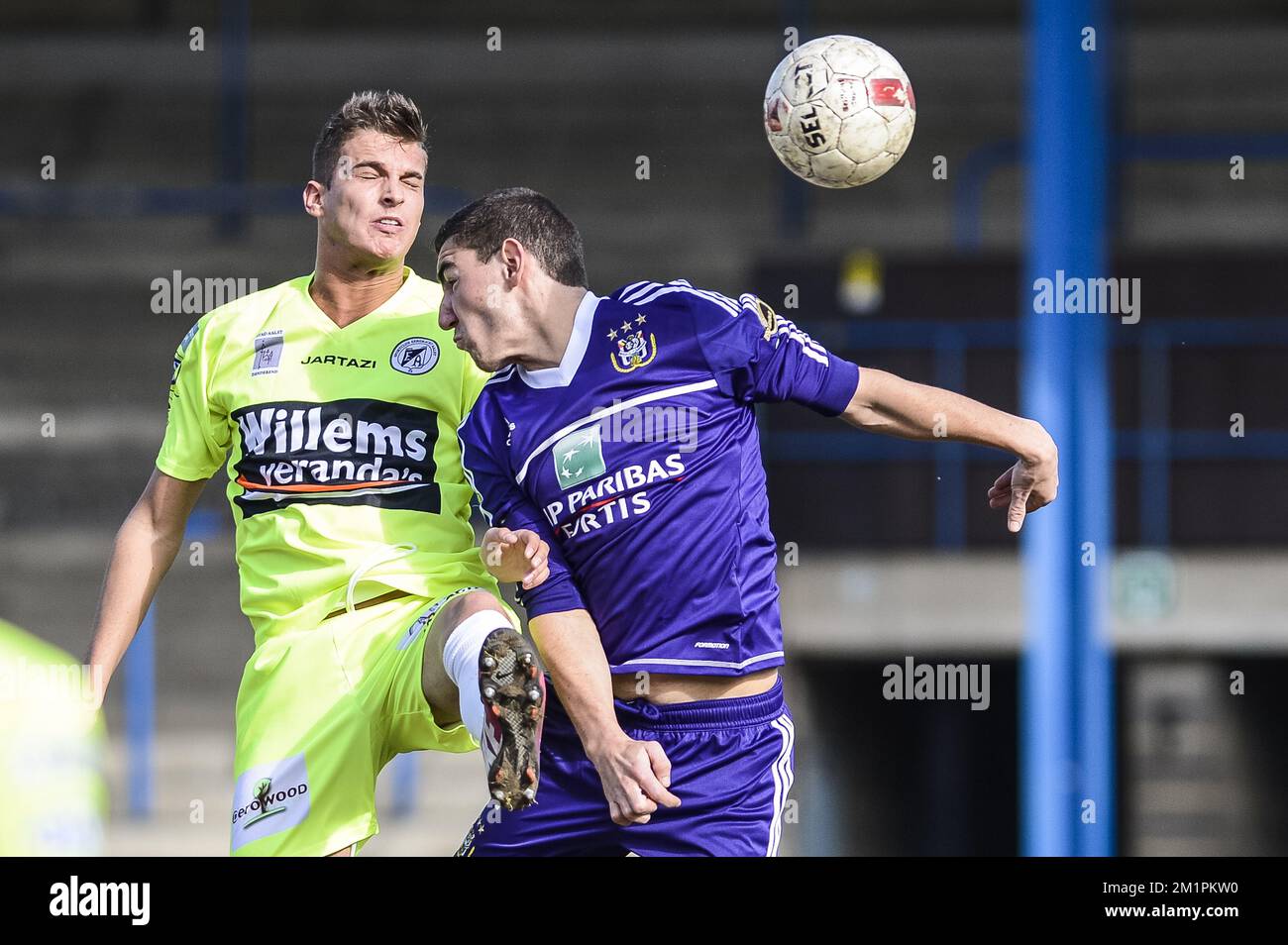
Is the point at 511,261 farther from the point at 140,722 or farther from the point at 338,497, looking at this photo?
the point at 140,722

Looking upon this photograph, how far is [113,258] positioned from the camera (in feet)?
35.5

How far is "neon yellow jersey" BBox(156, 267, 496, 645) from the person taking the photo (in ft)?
11.1

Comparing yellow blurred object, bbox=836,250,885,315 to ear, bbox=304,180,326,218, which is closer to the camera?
ear, bbox=304,180,326,218

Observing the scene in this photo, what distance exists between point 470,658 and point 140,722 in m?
4.93

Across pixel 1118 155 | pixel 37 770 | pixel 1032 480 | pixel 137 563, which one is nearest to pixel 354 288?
pixel 137 563

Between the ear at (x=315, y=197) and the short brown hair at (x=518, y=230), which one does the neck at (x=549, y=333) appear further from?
the ear at (x=315, y=197)

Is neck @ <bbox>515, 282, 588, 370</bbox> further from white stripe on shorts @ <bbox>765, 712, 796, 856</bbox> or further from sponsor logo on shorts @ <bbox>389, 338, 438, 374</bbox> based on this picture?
white stripe on shorts @ <bbox>765, 712, 796, 856</bbox>

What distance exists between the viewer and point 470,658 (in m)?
2.88

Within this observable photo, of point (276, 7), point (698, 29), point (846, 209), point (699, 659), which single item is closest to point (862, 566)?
point (846, 209)

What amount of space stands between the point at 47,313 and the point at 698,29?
4.75 meters

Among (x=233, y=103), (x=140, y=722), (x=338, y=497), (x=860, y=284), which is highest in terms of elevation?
(x=233, y=103)

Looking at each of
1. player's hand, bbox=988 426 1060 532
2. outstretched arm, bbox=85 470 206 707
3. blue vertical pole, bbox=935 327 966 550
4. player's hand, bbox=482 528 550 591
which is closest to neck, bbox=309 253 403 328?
outstretched arm, bbox=85 470 206 707

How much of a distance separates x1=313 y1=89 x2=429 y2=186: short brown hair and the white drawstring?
77cm

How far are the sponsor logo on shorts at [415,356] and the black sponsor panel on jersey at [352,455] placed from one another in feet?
0.28
